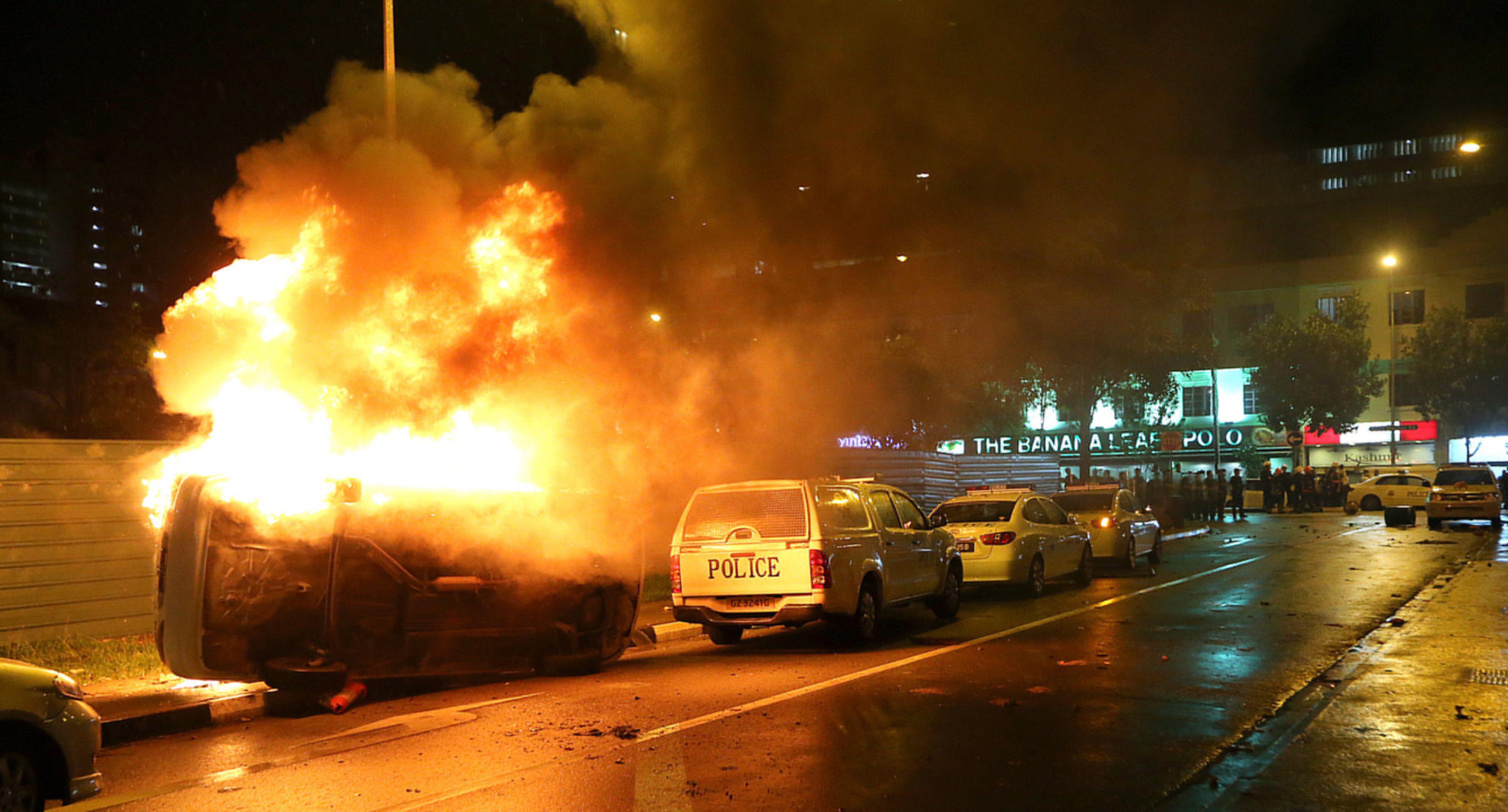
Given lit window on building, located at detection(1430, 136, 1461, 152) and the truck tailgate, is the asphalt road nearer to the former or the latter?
the truck tailgate

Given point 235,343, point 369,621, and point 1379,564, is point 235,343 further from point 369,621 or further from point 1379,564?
point 1379,564

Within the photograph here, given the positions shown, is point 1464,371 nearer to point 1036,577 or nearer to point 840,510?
point 1036,577

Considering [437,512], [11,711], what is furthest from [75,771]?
[437,512]

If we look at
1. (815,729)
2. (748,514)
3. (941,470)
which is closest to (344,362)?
(748,514)

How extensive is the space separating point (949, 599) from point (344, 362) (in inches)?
291

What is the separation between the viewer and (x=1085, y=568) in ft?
56.7

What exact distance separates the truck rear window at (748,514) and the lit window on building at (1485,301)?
50.3m

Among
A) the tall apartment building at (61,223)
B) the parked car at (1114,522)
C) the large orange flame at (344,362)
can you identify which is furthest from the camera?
the tall apartment building at (61,223)

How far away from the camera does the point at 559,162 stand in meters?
11.1

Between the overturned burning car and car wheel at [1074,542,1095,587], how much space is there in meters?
9.09

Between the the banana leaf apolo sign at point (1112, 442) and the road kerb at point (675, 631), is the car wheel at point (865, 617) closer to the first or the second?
the road kerb at point (675, 631)

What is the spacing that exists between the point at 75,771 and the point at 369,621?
3.24 metres

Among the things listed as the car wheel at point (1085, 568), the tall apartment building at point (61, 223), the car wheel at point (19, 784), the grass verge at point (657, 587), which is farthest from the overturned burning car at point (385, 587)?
the tall apartment building at point (61, 223)

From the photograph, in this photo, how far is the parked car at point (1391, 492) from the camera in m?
37.3
